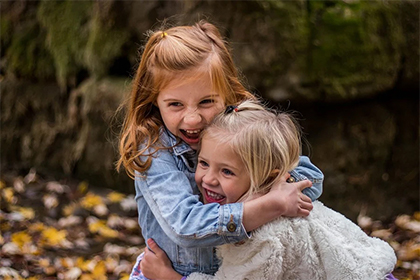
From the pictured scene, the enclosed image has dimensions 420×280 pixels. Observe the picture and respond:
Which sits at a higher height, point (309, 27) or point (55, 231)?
point (309, 27)

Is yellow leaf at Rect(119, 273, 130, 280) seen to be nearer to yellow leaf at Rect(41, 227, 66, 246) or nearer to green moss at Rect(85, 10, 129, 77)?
yellow leaf at Rect(41, 227, 66, 246)

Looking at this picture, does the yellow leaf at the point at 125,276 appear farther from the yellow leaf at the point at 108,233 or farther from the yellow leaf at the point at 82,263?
the yellow leaf at the point at 108,233

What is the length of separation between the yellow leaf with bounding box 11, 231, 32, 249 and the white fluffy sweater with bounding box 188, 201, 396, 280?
8.92ft

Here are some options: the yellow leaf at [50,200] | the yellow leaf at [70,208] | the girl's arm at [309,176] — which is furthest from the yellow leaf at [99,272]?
the girl's arm at [309,176]

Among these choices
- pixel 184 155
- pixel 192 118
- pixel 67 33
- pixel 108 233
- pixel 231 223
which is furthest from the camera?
pixel 67 33

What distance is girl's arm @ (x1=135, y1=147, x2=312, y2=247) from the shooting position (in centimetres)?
213

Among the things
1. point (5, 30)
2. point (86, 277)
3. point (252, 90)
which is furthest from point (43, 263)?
point (5, 30)

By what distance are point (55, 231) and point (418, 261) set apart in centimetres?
290

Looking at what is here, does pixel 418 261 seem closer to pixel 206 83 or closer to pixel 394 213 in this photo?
pixel 394 213

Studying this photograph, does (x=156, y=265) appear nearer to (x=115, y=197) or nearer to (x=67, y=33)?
(x=115, y=197)

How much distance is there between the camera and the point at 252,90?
4.54m

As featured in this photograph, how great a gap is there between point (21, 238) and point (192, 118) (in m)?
2.86

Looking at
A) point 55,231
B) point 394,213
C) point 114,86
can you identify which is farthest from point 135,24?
point 394,213

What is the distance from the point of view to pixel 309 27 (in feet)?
14.7
